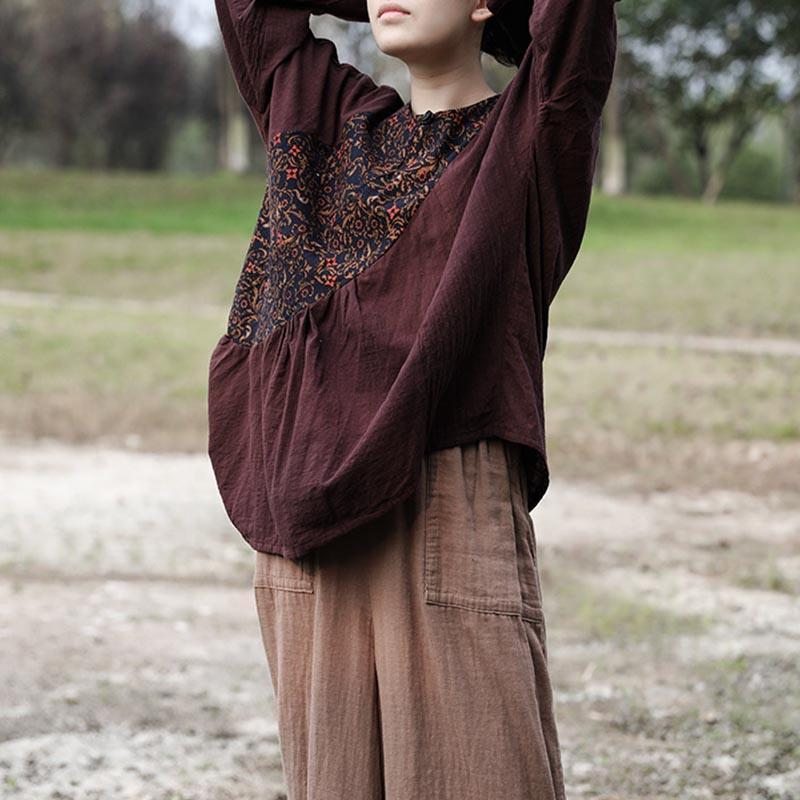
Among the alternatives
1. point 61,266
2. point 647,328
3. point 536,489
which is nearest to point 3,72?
point 61,266

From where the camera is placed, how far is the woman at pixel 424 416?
6.80 ft

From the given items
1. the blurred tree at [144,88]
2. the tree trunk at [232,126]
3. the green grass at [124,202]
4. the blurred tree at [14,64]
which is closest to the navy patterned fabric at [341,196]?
the green grass at [124,202]

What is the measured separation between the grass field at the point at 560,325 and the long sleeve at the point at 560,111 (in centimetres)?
630

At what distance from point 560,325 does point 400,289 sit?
12.3 metres

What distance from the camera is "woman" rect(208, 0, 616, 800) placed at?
2.07m

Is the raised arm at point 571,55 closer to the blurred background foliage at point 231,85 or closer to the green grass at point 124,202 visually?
the green grass at point 124,202

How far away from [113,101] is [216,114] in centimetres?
532

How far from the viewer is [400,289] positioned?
7.05 feet

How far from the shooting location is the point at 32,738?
4.16 metres

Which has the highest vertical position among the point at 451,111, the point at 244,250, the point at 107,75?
the point at 107,75

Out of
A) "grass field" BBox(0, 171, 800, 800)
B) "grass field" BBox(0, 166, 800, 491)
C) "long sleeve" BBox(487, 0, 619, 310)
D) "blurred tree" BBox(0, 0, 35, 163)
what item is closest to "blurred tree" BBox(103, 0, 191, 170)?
"blurred tree" BBox(0, 0, 35, 163)

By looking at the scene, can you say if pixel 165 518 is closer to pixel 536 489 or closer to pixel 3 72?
pixel 536 489

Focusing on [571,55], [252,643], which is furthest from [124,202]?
[571,55]

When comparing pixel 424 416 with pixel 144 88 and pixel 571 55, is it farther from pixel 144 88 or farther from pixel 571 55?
pixel 144 88
